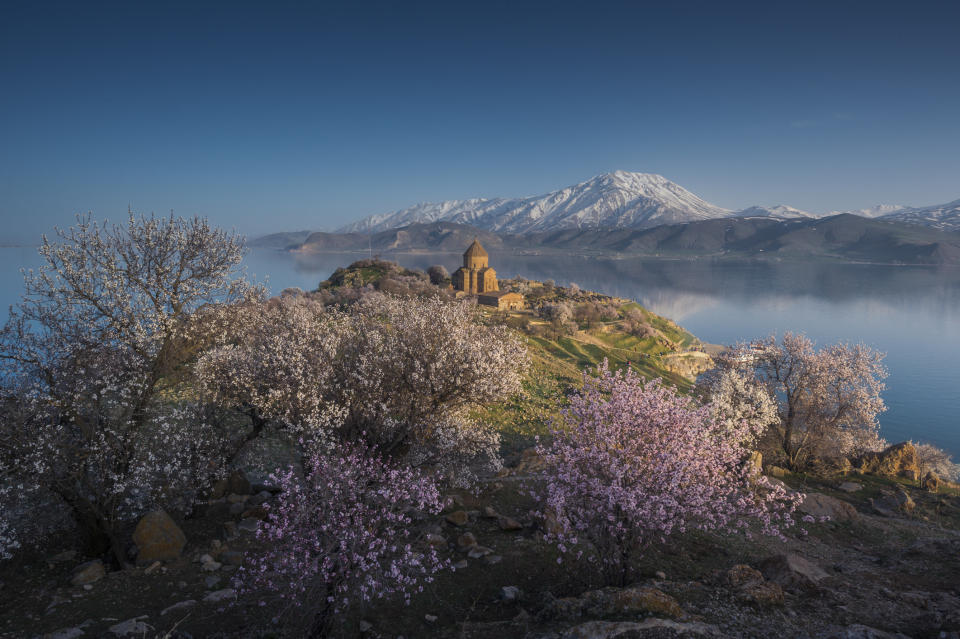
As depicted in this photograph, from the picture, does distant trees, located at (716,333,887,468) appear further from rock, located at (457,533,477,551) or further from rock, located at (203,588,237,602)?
rock, located at (203,588,237,602)

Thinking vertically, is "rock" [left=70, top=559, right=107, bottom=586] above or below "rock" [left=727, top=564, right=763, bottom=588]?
below

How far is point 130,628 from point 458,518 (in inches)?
332

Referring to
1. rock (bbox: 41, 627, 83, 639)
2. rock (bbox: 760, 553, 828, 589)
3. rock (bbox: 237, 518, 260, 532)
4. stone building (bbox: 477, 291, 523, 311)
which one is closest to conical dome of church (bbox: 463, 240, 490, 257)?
stone building (bbox: 477, 291, 523, 311)

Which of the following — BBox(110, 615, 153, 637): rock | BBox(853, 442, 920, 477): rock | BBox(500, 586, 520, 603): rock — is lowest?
BBox(853, 442, 920, 477): rock

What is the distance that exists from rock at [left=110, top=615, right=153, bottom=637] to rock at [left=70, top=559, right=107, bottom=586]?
8.46ft

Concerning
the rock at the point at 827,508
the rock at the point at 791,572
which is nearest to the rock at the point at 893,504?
the rock at the point at 827,508

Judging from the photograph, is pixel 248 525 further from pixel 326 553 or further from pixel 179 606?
pixel 326 553

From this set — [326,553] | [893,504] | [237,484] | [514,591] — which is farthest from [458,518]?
[893,504]

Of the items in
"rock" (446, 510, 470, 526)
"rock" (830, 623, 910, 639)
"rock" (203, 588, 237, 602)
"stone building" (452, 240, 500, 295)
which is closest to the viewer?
"rock" (830, 623, 910, 639)

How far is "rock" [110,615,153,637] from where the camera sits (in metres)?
9.35

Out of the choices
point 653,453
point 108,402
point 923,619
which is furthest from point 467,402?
point 923,619

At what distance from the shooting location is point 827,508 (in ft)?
63.0

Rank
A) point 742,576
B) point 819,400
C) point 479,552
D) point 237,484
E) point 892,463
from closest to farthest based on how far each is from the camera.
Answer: point 742,576 → point 479,552 → point 237,484 → point 892,463 → point 819,400

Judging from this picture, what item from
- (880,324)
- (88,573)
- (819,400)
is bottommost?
(880,324)
